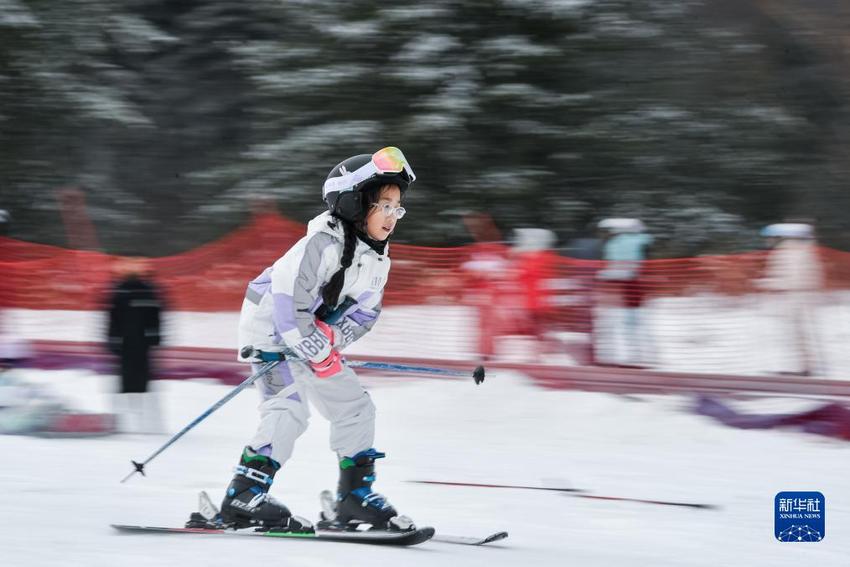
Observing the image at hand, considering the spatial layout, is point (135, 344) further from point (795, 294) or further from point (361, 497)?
point (795, 294)

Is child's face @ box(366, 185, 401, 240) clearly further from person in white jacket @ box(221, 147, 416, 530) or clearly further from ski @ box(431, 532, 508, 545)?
ski @ box(431, 532, 508, 545)

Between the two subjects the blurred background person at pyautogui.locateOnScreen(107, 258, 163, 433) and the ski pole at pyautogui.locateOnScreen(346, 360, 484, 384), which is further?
the blurred background person at pyautogui.locateOnScreen(107, 258, 163, 433)

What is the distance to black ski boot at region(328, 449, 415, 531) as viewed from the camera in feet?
15.3

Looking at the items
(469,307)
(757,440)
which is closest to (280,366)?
(757,440)

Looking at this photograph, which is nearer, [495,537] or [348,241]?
[348,241]

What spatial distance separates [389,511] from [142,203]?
14.9 metres

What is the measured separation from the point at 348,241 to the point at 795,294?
5148mm

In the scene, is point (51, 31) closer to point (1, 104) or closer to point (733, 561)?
point (1, 104)

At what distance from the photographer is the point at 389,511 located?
4.69 meters

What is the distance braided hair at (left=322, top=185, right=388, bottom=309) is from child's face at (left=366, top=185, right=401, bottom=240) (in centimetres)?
2

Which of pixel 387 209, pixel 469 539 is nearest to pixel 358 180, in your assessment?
pixel 387 209

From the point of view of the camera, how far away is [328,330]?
4.52 metres

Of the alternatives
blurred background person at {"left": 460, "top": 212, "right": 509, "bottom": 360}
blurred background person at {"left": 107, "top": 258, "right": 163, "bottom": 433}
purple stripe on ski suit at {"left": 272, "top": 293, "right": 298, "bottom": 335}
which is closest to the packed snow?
blurred background person at {"left": 107, "top": 258, "right": 163, "bottom": 433}

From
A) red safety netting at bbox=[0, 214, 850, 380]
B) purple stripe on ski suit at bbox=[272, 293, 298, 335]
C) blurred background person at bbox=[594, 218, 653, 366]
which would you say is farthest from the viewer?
blurred background person at bbox=[594, 218, 653, 366]
